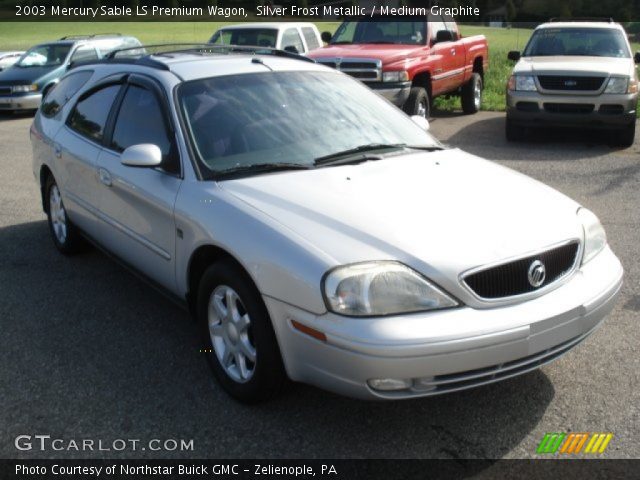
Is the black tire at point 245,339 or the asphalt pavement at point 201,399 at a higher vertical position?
the black tire at point 245,339

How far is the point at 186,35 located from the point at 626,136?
36924 mm

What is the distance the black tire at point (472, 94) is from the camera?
14.5 metres

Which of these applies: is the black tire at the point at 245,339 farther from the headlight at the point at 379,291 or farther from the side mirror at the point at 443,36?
the side mirror at the point at 443,36

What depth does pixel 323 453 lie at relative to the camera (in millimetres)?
→ 3279

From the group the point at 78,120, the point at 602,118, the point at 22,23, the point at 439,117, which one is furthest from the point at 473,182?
the point at 22,23

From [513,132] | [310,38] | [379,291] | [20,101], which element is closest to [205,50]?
[379,291]

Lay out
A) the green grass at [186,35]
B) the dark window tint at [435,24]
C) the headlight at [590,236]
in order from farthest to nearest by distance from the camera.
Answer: the green grass at [186,35] → the dark window tint at [435,24] → the headlight at [590,236]

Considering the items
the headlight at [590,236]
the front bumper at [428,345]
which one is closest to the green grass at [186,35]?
the headlight at [590,236]

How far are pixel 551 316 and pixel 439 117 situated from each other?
38.3ft

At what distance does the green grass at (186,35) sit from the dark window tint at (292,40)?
10.2 ft

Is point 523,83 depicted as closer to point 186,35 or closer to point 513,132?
point 513,132

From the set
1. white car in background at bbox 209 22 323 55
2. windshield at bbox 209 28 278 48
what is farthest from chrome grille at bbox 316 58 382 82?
windshield at bbox 209 28 278 48

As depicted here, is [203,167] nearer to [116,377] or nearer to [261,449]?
[116,377]

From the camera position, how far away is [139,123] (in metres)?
4.65
